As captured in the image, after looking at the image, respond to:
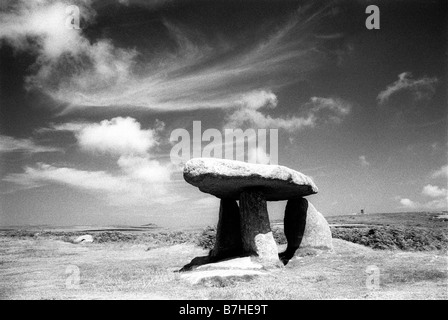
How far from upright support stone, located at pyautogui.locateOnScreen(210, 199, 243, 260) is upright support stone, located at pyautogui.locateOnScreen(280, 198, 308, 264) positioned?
1.93m

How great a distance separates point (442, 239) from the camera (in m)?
16.9

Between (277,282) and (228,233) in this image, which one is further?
(228,233)

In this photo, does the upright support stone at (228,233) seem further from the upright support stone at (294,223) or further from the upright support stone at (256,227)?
the upright support stone at (294,223)

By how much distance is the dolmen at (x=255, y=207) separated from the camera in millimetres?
10117

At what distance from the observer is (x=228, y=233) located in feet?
43.7

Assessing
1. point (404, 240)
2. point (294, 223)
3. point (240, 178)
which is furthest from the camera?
point (404, 240)

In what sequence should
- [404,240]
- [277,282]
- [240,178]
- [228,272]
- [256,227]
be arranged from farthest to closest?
[404,240], [256,227], [240,178], [228,272], [277,282]

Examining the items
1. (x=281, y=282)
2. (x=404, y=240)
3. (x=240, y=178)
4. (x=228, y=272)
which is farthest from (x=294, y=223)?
(x=404, y=240)

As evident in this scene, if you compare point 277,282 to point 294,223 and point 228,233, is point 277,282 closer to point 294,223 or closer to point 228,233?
point 228,233

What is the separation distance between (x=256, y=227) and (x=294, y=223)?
297 centimetres

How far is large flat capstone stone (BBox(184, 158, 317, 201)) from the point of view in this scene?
32.1ft

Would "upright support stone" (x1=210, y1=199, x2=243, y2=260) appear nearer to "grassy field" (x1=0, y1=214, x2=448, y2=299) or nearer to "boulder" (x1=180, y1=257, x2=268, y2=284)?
"boulder" (x1=180, y1=257, x2=268, y2=284)

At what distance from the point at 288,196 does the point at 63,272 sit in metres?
9.08
